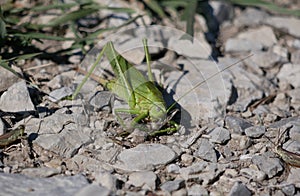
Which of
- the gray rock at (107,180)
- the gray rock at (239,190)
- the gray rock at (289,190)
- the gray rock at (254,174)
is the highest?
the gray rock at (107,180)

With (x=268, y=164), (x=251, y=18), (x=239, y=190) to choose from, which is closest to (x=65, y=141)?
(x=239, y=190)

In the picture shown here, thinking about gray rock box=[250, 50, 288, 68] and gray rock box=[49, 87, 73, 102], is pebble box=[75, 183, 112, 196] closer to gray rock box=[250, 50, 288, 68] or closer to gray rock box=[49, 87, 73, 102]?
gray rock box=[49, 87, 73, 102]

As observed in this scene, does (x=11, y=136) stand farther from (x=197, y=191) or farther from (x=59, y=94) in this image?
(x=197, y=191)

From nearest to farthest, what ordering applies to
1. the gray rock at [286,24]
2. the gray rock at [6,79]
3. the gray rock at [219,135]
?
1. the gray rock at [219,135]
2. the gray rock at [6,79]
3. the gray rock at [286,24]

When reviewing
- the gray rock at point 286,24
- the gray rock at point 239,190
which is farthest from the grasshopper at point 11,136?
→ the gray rock at point 286,24

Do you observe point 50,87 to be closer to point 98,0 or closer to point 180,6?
point 98,0

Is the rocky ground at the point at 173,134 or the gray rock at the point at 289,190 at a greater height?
the rocky ground at the point at 173,134

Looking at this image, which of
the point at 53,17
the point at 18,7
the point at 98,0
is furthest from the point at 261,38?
the point at 18,7

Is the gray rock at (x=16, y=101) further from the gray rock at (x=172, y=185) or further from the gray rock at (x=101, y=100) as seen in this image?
the gray rock at (x=172, y=185)
